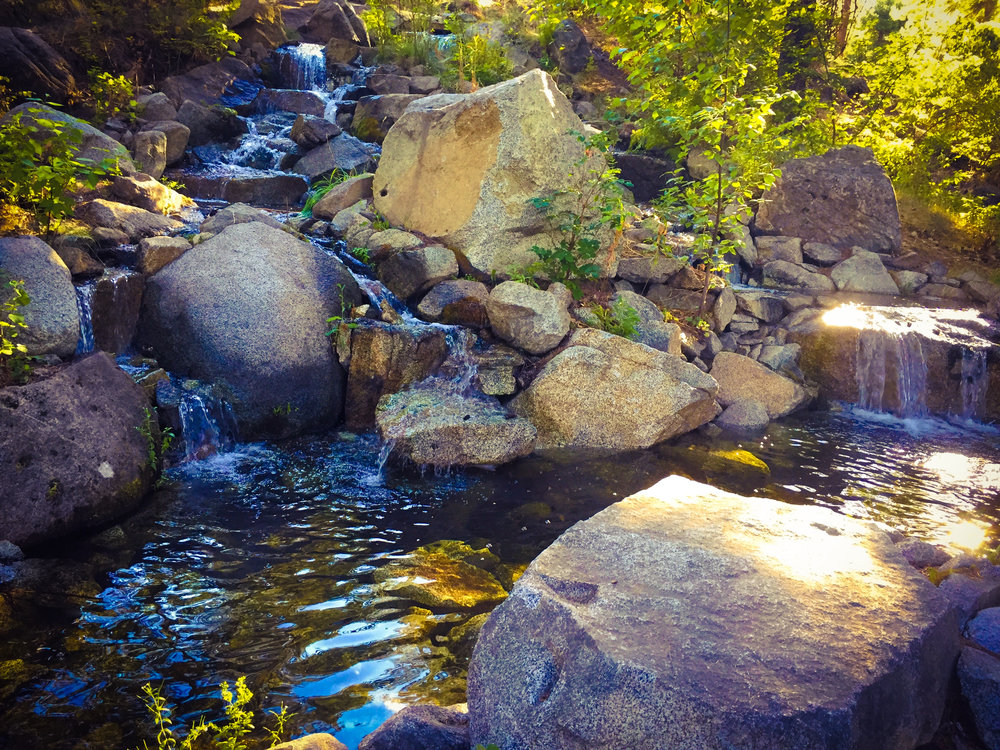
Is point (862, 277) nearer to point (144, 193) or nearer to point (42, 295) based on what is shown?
point (144, 193)

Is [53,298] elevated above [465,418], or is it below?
above

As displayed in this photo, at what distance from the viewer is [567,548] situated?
2.98 meters

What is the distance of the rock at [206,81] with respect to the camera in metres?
13.5

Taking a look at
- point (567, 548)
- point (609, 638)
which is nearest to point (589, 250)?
point (567, 548)

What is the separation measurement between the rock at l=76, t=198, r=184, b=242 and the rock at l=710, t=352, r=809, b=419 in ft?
23.6

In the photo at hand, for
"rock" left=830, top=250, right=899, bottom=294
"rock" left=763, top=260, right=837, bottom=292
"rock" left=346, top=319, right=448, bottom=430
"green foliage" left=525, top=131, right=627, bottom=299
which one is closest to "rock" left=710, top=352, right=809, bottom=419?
"green foliage" left=525, top=131, right=627, bottom=299

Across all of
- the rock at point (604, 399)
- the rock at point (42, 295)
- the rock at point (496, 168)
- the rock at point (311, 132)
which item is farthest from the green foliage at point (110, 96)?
the rock at point (604, 399)

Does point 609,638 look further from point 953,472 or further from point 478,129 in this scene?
point 478,129

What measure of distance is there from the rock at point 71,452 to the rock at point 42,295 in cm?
43

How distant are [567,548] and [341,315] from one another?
482cm

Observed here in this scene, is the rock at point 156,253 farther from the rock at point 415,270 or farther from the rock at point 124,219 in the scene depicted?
the rock at point 415,270

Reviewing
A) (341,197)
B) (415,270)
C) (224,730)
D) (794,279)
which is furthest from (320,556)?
(794,279)

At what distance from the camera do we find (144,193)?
324 inches

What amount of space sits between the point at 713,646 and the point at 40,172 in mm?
6647
